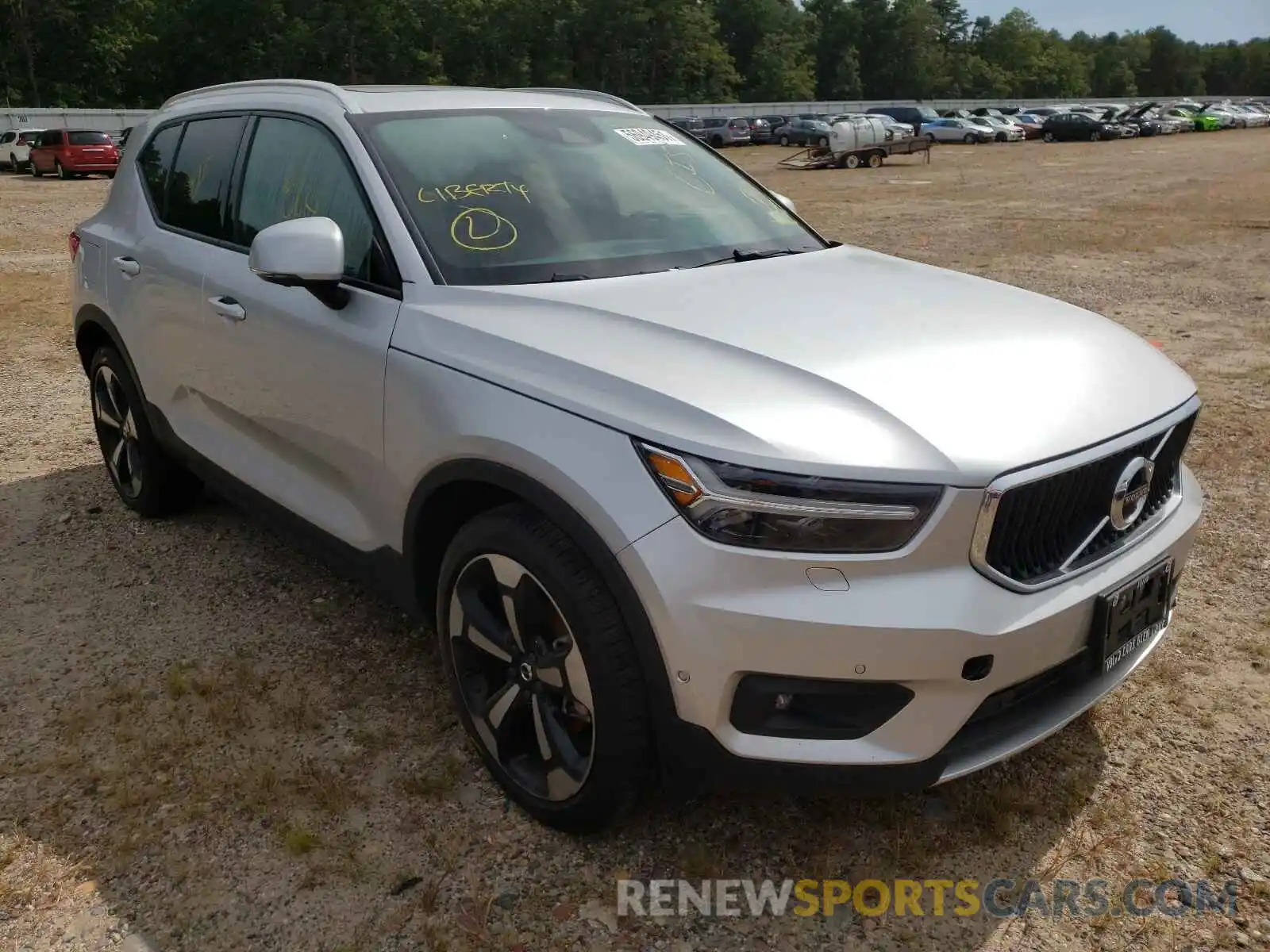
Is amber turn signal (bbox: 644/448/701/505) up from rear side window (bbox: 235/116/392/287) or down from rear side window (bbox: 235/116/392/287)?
down

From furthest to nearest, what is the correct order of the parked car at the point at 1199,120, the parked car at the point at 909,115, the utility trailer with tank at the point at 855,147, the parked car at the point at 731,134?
the parked car at the point at 1199,120
the parked car at the point at 909,115
the parked car at the point at 731,134
the utility trailer with tank at the point at 855,147

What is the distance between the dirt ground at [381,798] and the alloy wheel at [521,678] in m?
0.20

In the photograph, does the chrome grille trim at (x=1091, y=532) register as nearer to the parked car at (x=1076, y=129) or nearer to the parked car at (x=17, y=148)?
the parked car at (x=17, y=148)

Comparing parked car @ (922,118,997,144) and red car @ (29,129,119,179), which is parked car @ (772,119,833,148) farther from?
red car @ (29,129,119,179)

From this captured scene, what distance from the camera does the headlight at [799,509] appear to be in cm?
208

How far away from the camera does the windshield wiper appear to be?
324 cm

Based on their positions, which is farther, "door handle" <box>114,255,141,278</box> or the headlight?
"door handle" <box>114,255,141,278</box>

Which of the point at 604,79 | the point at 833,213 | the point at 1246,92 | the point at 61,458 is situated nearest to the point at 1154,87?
the point at 1246,92

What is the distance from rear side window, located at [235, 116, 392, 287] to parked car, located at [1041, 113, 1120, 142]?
50.8 m

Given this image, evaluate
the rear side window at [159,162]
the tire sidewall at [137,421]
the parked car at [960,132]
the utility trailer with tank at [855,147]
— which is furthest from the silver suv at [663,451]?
the parked car at [960,132]

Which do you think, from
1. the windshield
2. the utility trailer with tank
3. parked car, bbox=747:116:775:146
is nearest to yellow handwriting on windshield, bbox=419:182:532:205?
the windshield

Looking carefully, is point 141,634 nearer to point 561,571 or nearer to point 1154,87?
point 561,571

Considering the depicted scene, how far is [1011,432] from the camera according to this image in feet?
7.21

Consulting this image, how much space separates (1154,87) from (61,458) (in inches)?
6182
